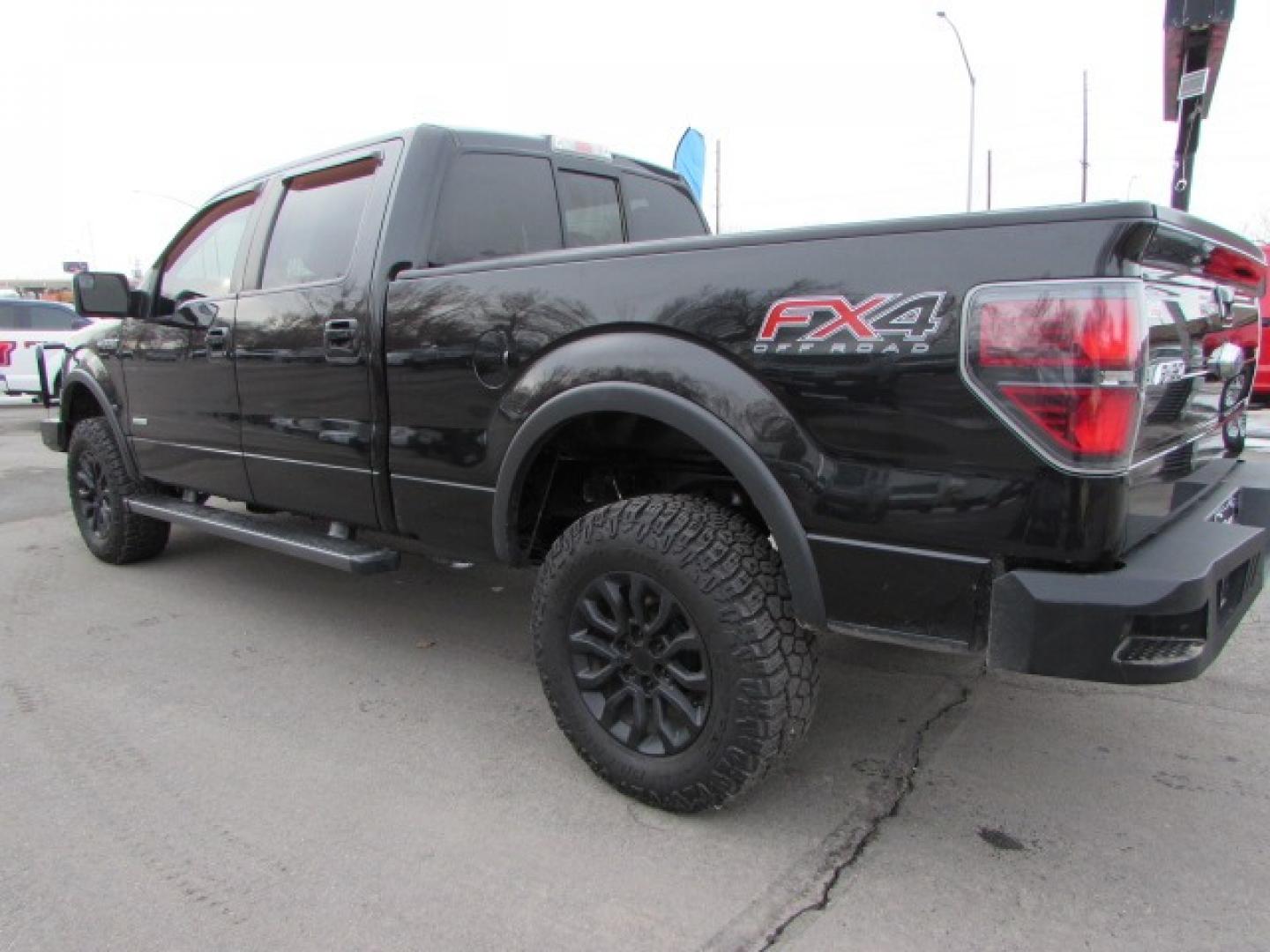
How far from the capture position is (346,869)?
2.32 m

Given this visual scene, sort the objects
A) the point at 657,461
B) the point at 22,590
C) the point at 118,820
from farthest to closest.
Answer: the point at 22,590 < the point at 657,461 < the point at 118,820

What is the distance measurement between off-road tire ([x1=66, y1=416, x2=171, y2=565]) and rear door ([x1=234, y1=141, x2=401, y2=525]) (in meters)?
1.47

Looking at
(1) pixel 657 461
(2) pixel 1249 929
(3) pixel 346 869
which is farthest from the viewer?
(1) pixel 657 461

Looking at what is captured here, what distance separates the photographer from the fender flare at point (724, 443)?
2.18 m

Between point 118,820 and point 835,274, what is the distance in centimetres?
248

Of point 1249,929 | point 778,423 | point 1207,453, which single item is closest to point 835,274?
point 778,423

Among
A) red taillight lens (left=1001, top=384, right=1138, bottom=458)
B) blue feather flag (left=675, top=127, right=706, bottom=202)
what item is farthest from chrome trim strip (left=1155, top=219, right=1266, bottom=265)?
blue feather flag (left=675, top=127, right=706, bottom=202)

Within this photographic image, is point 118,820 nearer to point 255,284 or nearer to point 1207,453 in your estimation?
point 255,284

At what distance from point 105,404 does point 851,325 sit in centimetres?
441

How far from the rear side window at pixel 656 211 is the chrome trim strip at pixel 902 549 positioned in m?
2.38

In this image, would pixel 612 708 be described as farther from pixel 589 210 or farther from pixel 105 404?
pixel 105 404

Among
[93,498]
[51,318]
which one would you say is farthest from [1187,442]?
[51,318]

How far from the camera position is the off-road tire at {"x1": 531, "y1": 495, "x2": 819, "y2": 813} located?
7.36ft

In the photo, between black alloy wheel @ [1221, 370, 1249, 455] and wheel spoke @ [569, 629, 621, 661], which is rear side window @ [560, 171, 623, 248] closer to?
wheel spoke @ [569, 629, 621, 661]
